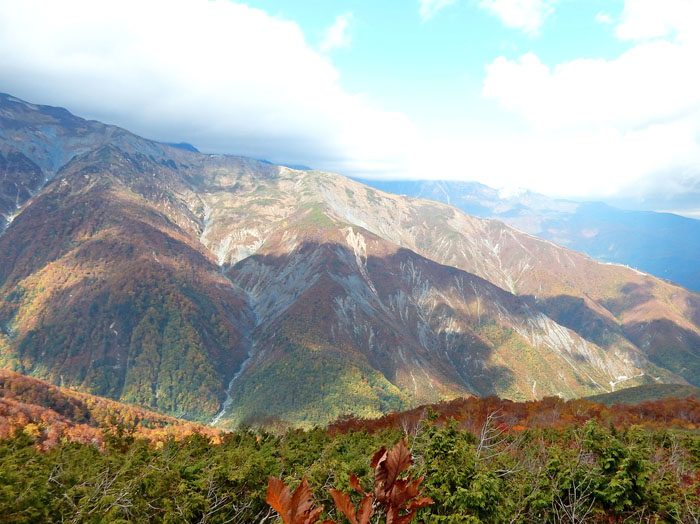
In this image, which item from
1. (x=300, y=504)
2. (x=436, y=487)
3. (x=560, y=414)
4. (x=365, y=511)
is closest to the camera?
(x=300, y=504)

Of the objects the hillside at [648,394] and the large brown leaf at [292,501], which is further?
the hillside at [648,394]

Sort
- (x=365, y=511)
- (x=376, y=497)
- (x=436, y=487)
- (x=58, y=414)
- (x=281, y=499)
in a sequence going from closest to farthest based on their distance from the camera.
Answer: (x=281, y=499), (x=365, y=511), (x=376, y=497), (x=436, y=487), (x=58, y=414)

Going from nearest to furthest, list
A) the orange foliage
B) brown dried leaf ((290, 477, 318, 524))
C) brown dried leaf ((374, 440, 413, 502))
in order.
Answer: brown dried leaf ((290, 477, 318, 524)), brown dried leaf ((374, 440, 413, 502)), the orange foliage

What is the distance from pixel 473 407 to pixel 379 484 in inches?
2919

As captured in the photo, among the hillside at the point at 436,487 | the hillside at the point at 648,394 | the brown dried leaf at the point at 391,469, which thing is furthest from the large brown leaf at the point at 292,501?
the hillside at the point at 648,394

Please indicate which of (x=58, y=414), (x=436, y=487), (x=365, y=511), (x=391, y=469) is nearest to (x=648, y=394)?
(x=436, y=487)

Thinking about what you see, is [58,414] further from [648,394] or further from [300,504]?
[648,394]

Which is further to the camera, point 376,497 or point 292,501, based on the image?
point 376,497

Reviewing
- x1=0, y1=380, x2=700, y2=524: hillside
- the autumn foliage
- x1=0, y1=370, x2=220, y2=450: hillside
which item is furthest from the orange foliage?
the autumn foliage

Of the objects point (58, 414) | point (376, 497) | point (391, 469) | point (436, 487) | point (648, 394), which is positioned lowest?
point (58, 414)

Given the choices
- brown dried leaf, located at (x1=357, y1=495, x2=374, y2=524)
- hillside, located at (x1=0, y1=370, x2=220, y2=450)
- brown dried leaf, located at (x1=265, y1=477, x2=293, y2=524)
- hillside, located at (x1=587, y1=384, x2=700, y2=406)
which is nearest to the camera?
brown dried leaf, located at (x1=265, y1=477, x2=293, y2=524)

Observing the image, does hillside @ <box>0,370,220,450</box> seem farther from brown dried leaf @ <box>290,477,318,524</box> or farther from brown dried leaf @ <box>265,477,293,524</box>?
brown dried leaf @ <box>265,477,293,524</box>

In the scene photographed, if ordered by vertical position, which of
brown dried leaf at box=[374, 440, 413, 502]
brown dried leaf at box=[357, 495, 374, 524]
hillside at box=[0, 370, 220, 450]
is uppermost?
brown dried leaf at box=[374, 440, 413, 502]

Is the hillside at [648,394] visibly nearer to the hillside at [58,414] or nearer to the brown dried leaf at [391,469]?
the hillside at [58,414]
